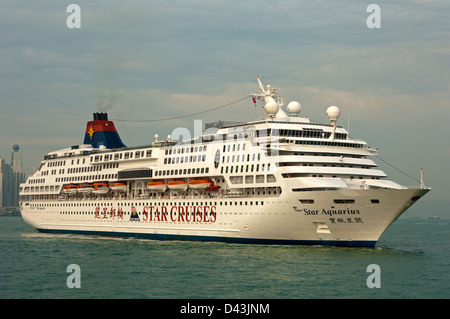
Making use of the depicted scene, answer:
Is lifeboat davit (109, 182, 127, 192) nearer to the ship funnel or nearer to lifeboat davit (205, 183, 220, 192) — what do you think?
the ship funnel

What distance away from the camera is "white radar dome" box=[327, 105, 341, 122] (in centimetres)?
4478

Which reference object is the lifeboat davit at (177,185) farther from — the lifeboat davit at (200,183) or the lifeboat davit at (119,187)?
the lifeboat davit at (119,187)

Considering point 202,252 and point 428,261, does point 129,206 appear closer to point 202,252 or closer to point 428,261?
point 202,252

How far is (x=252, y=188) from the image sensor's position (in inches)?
1743

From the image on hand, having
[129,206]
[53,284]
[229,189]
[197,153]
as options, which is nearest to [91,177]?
[129,206]

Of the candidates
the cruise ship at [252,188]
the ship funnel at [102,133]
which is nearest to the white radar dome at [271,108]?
the cruise ship at [252,188]

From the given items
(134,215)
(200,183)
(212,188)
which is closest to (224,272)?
(212,188)

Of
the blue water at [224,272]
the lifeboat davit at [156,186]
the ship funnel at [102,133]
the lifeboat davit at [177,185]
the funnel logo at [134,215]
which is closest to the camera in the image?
the blue water at [224,272]

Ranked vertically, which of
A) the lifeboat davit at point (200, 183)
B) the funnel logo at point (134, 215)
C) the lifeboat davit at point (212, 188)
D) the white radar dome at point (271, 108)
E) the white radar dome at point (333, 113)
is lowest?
the funnel logo at point (134, 215)

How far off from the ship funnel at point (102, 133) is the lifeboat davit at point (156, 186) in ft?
50.9

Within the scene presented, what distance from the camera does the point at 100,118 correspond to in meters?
68.7

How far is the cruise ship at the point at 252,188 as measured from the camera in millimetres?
39344
